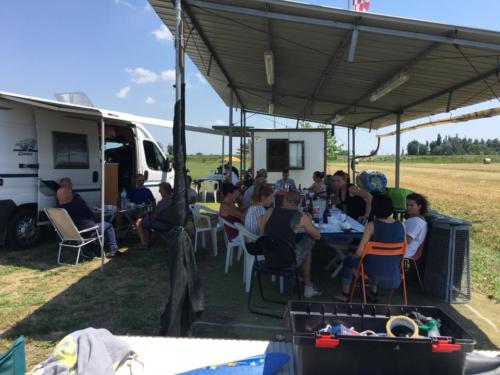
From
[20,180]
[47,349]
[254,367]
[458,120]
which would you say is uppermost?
[458,120]

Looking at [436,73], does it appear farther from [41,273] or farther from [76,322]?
[41,273]

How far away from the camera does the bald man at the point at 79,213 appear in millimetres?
5773

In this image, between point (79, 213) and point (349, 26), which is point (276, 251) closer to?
point (349, 26)

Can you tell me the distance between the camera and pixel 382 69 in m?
6.14

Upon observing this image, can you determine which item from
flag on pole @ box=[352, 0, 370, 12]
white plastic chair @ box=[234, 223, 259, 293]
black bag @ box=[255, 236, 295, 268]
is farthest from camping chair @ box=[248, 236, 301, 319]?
flag on pole @ box=[352, 0, 370, 12]

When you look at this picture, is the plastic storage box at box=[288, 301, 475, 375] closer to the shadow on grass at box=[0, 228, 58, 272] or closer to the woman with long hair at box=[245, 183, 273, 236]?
the woman with long hair at box=[245, 183, 273, 236]

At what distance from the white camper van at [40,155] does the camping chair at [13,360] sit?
12.5 ft

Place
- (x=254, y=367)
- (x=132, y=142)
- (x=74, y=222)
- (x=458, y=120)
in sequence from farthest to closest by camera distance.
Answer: (x=458, y=120) → (x=132, y=142) → (x=74, y=222) → (x=254, y=367)

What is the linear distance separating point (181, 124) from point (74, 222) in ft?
11.6

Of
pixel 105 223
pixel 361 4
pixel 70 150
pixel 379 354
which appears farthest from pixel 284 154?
pixel 379 354

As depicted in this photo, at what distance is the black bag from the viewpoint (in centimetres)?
378

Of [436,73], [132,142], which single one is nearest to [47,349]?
[132,142]

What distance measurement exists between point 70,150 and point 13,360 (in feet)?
18.3

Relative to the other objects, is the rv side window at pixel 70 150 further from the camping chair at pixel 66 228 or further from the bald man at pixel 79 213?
the camping chair at pixel 66 228
